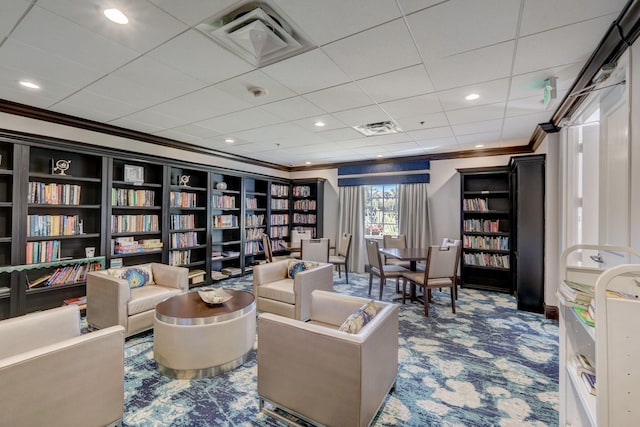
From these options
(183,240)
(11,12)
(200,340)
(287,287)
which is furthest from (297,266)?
(11,12)

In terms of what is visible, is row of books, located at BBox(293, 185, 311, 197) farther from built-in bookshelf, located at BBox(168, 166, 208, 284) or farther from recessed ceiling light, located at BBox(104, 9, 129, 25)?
recessed ceiling light, located at BBox(104, 9, 129, 25)

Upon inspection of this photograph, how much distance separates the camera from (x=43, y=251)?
332cm

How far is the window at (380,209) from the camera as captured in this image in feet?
20.6

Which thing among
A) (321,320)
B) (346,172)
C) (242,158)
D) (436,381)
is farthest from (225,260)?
(436,381)

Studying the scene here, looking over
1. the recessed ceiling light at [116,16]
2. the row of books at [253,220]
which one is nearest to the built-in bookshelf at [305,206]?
the row of books at [253,220]

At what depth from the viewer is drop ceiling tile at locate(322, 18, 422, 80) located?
182cm

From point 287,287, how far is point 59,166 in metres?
3.16

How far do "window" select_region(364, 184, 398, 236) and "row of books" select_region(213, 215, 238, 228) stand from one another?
2894 millimetres

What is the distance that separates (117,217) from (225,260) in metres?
2.19

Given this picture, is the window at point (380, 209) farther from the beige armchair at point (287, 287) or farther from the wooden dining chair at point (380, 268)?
the beige armchair at point (287, 287)

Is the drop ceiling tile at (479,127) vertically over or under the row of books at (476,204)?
over

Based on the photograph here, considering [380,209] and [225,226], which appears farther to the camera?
[380,209]

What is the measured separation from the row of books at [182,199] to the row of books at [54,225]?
1.24 meters

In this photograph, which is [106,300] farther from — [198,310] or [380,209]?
[380,209]
